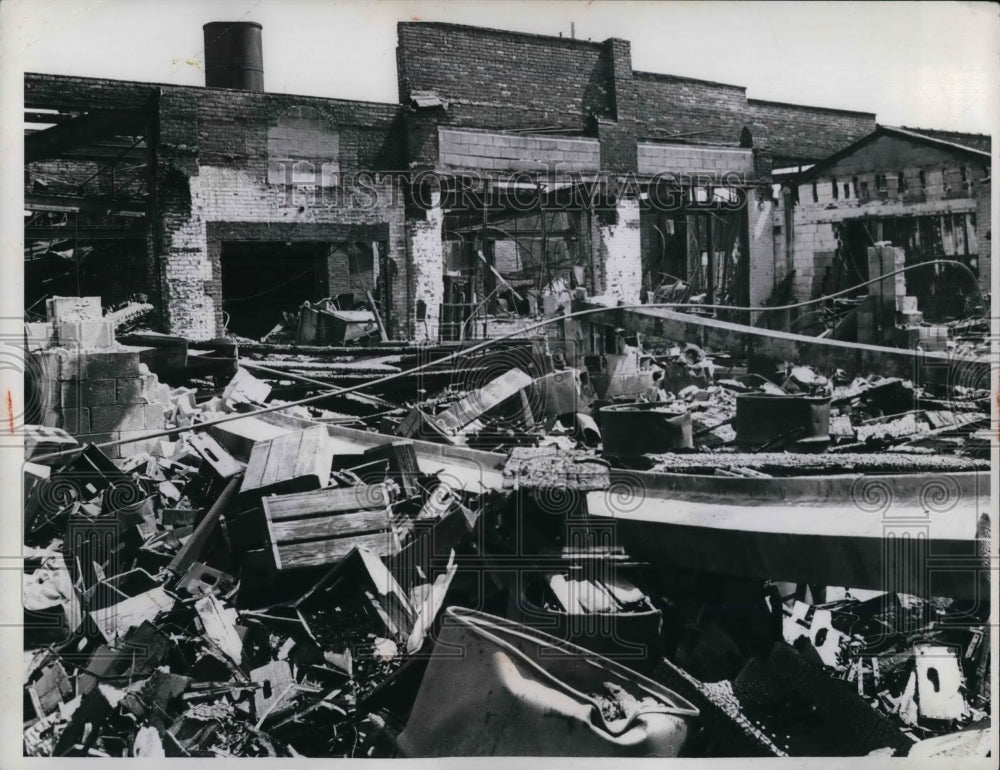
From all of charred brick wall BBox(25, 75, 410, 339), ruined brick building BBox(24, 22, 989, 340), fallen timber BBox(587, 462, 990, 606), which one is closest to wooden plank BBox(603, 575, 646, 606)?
fallen timber BBox(587, 462, 990, 606)

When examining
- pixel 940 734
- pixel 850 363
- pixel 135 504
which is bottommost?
pixel 940 734

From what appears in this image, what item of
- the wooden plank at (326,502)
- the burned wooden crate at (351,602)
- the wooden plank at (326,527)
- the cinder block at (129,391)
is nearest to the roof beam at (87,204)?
the cinder block at (129,391)

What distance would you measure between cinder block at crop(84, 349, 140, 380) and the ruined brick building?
0.74 feet

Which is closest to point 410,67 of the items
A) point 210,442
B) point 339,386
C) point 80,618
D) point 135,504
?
point 339,386

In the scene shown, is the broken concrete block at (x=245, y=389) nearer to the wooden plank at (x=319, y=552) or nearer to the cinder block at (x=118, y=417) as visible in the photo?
the cinder block at (x=118, y=417)

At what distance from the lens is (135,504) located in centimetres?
377

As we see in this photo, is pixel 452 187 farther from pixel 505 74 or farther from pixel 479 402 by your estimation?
pixel 479 402

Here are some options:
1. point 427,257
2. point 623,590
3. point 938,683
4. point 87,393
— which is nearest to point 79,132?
point 87,393

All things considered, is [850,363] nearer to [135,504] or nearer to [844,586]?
[844,586]

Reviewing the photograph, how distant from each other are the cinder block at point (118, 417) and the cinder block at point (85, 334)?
0.28 metres

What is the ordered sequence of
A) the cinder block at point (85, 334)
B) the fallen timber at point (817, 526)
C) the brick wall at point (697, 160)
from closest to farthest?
the fallen timber at point (817, 526), the cinder block at point (85, 334), the brick wall at point (697, 160)

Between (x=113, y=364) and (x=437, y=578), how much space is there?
67.5 inches

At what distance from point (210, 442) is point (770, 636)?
2624 mm

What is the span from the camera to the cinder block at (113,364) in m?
3.79
